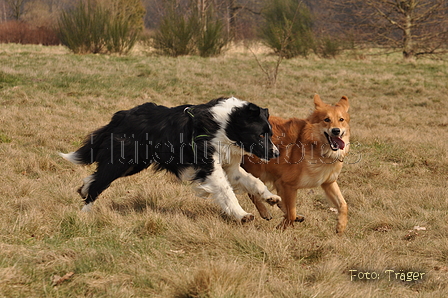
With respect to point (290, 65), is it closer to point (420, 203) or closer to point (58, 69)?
point (58, 69)

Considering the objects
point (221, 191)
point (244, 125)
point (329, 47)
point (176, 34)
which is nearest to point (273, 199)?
Answer: point (221, 191)

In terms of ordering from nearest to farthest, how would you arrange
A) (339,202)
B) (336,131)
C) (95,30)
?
(336,131)
(339,202)
(95,30)

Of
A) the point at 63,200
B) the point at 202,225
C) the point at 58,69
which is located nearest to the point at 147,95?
the point at 58,69

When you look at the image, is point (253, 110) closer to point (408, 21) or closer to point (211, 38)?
point (211, 38)

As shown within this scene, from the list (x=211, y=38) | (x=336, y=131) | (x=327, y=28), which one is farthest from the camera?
(x=327, y=28)

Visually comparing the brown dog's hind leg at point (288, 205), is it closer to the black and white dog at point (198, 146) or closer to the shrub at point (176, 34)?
the black and white dog at point (198, 146)

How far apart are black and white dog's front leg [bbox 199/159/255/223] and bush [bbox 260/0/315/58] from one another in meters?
A: 19.6

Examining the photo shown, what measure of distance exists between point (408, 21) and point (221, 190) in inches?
921

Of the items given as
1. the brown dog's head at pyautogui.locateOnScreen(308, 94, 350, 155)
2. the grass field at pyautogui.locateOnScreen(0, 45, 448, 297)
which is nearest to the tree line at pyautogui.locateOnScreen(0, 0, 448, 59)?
the grass field at pyautogui.locateOnScreen(0, 45, 448, 297)

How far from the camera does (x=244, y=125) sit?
4344 mm

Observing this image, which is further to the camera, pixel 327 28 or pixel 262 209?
pixel 327 28

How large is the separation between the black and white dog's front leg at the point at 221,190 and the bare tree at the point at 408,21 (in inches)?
870

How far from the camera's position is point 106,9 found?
22406 millimetres

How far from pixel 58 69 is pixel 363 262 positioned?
1400 centimetres
